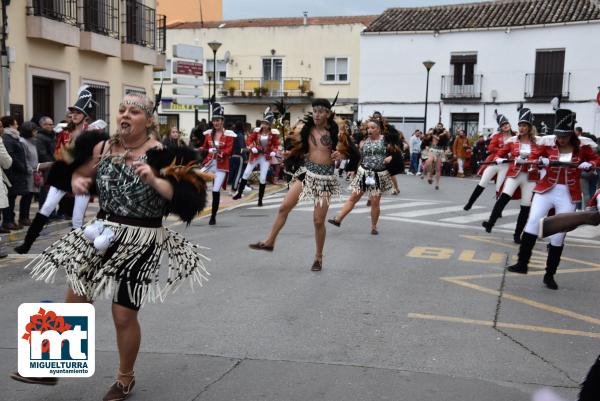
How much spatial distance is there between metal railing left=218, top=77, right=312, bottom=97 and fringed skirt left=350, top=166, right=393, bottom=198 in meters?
31.8

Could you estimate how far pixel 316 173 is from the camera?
27.3 feet

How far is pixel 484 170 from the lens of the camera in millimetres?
12625

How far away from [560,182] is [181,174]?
515cm

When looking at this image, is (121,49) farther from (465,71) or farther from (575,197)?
(465,71)

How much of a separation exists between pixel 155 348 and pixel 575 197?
5037mm

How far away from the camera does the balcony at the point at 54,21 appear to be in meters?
16.9

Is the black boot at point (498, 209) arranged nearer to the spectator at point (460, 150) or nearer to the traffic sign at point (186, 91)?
the traffic sign at point (186, 91)

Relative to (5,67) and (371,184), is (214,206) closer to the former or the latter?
(371,184)

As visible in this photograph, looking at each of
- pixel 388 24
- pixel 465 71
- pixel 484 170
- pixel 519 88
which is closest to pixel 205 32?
pixel 388 24

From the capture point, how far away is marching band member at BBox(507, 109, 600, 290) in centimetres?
767

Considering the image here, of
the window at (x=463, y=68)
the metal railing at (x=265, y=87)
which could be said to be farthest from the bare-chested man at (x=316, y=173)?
the metal railing at (x=265, y=87)

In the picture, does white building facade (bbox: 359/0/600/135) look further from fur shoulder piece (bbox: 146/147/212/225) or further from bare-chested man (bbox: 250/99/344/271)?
fur shoulder piece (bbox: 146/147/212/225)

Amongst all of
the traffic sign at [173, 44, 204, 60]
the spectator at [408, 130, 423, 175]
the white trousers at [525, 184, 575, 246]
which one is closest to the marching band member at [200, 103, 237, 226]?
the white trousers at [525, 184, 575, 246]

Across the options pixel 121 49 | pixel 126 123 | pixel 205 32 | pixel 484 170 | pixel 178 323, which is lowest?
pixel 178 323
